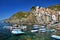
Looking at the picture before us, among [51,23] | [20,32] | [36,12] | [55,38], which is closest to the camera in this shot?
[55,38]

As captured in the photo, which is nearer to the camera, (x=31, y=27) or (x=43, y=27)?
(x=43, y=27)

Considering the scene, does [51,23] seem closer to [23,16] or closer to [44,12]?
[44,12]

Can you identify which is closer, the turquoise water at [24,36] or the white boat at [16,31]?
the turquoise water at [24,36]

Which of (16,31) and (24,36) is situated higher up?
(16,31)

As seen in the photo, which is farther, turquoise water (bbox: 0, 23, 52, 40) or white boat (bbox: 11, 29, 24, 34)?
white boat (bbox: 11, 29, 24, 34)

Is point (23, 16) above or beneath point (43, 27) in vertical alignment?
above

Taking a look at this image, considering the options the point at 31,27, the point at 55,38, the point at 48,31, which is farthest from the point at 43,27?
the point at 55,38

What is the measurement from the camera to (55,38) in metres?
6.36

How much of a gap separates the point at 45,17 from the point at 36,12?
25.7 inches

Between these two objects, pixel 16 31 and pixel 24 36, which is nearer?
pixel 24 36

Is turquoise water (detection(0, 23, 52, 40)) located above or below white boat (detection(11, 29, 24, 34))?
below

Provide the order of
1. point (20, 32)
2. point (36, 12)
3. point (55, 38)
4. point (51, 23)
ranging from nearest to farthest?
point (55, 38) → point (20, 32) → point (51, 23) → point (36, 12)

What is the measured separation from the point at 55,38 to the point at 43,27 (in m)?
1.54

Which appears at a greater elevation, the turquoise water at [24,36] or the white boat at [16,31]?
the white boat at [16,31]
